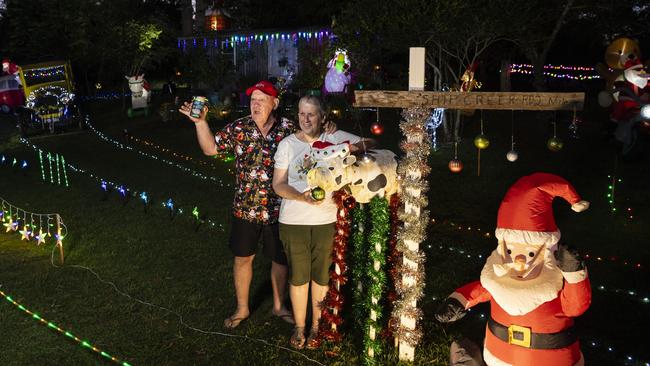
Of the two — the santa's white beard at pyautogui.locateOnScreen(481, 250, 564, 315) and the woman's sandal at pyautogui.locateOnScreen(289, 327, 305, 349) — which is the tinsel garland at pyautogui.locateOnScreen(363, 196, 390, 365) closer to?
the woman's sandal at pyautogui.locateOnScreen(289, 327, 305, 349)

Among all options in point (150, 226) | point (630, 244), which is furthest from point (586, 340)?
point (150, 226)

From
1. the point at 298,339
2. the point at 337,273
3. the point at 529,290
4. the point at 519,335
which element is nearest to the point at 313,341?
the point at 298,339

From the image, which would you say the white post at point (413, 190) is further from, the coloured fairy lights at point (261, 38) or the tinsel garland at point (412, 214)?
the coloured fairy lights at point (261, 38)

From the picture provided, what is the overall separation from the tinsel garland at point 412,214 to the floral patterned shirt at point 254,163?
3.57 ft

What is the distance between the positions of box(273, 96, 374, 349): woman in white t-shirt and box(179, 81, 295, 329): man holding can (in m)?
0.29

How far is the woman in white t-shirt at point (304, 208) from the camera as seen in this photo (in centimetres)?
421

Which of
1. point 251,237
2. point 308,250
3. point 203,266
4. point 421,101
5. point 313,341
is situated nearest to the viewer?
→ point 421,101

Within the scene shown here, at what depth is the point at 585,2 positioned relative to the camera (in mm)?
15227

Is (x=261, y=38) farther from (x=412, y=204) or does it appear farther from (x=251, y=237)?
(x=412, y=204)

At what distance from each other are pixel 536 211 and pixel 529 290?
427 millimetres

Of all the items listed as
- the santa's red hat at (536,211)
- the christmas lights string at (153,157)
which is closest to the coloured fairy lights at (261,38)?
the christmas lights string at (153,157)

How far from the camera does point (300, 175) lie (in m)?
4.31

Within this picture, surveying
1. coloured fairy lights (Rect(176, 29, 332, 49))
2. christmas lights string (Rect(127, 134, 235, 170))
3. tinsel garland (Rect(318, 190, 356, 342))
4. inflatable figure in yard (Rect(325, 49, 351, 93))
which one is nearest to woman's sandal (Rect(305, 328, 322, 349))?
tinsel garland (Rect(318, 190, 356, 342))

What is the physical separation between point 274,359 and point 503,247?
7.02ft
